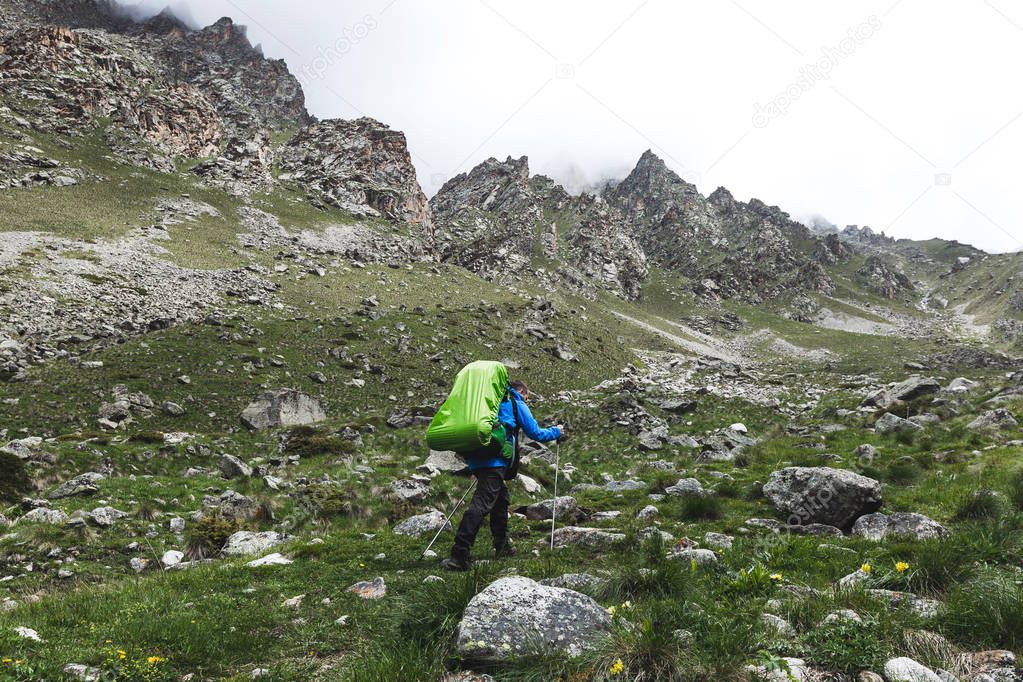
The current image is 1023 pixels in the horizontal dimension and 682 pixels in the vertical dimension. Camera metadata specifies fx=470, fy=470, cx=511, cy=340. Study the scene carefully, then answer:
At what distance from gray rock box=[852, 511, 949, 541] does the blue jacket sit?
203 inches

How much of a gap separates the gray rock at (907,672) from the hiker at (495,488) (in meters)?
4.99

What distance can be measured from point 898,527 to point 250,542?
1216 centimetres

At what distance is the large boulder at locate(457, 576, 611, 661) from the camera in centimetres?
373

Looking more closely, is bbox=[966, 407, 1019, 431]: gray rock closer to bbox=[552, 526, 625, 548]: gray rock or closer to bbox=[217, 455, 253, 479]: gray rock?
bbox=[552, 526, 625, 548]: gray rock

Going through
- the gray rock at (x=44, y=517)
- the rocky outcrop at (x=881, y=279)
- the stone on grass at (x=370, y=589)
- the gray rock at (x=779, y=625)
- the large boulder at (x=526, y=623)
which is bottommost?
the gray rock at (x=44, y=517)

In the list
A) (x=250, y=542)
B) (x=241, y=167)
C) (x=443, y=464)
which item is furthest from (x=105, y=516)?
(x=241, y=167)

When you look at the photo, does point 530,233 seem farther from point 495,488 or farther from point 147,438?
point 495,488

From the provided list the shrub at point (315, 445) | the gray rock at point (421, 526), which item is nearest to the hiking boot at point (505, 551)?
the gray rock at point (421, 526)

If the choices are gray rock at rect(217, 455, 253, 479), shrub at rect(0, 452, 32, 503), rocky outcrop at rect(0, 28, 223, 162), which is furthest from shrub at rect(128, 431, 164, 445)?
rocky outcrop at rect(0, 28, 223, 162)

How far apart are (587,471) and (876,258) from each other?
22534cm

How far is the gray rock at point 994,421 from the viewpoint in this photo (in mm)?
13922

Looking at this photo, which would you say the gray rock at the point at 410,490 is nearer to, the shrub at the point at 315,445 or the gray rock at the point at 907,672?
the shrub at the point at 315,445

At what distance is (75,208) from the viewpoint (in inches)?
2082

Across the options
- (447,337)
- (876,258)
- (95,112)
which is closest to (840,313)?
(876,258)
